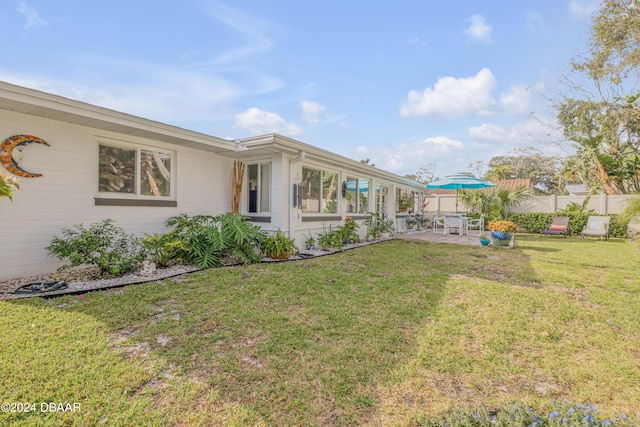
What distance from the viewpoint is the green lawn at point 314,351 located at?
6.49 feet

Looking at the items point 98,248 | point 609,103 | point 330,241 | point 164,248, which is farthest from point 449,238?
point 609,103

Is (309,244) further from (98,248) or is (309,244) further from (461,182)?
(461,182)

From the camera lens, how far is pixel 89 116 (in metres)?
4.90

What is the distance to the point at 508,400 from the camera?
2029mm

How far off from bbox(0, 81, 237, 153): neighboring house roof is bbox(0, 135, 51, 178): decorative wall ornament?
0.40 metres

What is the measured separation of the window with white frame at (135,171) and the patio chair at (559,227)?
13.7 metres

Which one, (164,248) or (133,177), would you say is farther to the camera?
(133,177)

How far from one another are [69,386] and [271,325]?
5.36 feet

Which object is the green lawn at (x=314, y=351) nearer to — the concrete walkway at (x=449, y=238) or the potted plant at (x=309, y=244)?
the potted plant at (x=309, y=244)

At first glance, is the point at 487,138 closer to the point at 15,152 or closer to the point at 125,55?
the point at 125,55

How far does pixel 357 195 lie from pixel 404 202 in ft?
15.6

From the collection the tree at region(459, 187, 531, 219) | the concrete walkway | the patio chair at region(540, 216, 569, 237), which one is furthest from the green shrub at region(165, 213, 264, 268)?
the tree at region(459, 187, 531, 219)

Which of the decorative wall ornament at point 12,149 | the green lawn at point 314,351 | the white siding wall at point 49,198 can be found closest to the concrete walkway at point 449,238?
the green lawn at point 314,351

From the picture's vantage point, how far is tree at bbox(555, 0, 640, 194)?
12742 mm
